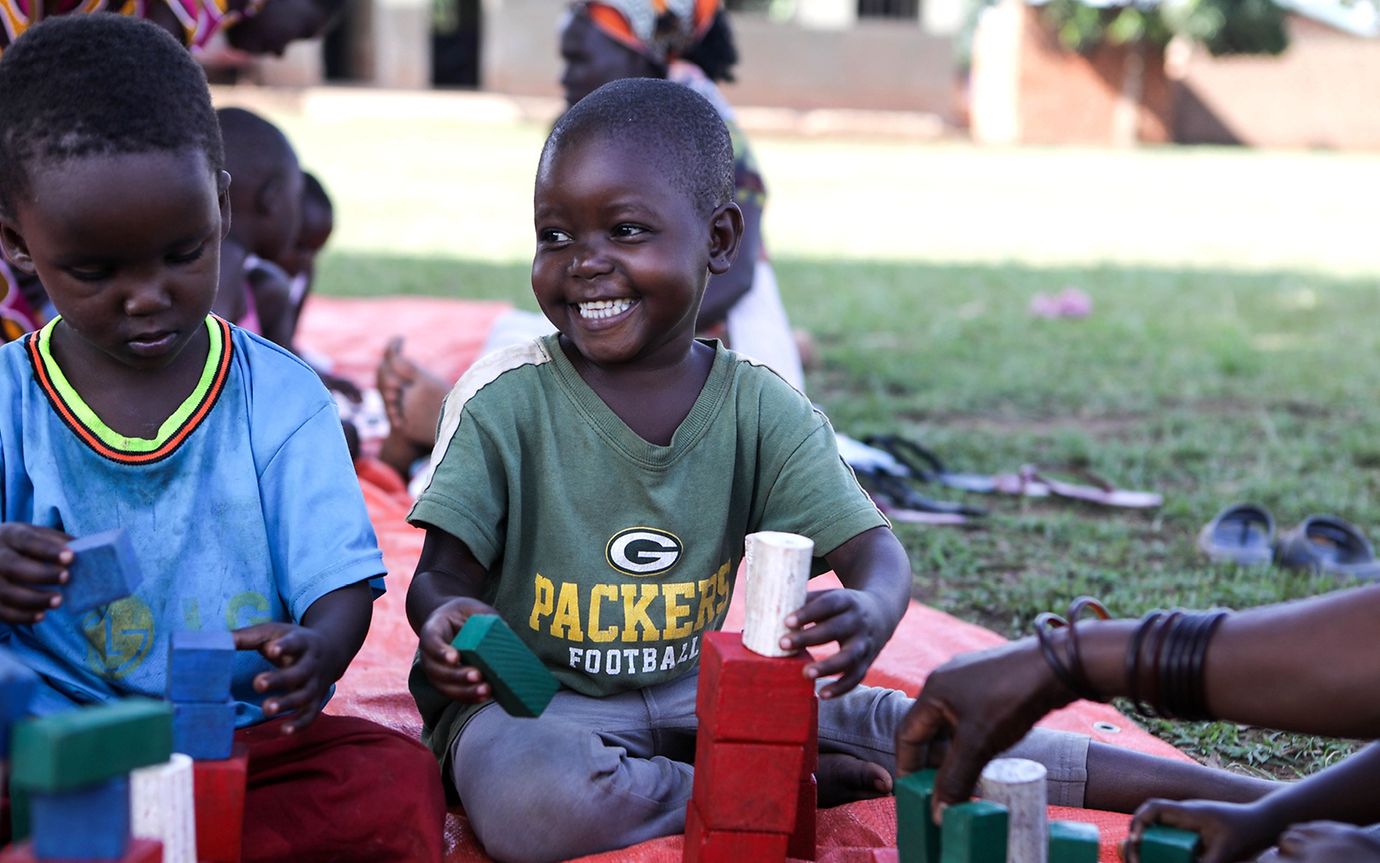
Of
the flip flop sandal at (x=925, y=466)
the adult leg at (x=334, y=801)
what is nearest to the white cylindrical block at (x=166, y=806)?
the adult leg at (x=334, y=801)

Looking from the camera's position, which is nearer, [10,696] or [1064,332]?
[10,696]

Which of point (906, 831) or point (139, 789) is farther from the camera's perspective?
point (906, 831)

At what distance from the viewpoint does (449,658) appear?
2176 millimetres

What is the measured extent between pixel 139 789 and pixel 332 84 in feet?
85.8

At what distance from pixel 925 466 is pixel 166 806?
13.6ft

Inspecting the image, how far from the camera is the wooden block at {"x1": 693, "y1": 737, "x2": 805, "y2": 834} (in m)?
2.19

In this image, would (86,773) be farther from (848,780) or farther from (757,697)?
(848,780)

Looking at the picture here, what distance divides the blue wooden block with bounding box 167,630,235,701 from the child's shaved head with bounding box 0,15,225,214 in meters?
0.76

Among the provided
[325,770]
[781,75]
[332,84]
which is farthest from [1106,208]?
[325,770]

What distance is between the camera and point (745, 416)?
9.21 feet

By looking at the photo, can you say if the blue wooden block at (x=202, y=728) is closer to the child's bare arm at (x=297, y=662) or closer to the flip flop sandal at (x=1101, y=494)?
the child's bare arm at (x=297, y=662)

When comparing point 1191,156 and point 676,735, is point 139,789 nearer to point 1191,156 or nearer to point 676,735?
point 676,735

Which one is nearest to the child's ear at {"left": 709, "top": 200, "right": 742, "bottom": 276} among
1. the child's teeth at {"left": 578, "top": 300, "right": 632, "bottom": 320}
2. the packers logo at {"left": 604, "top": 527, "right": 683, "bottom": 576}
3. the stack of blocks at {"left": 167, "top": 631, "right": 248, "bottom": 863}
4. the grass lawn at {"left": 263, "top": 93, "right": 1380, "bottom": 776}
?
the child's teeth at {"left": 578, "top": 300, "right": 632, "bottom": 320}

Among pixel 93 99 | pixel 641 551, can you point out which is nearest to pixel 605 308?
pixel 641 551
